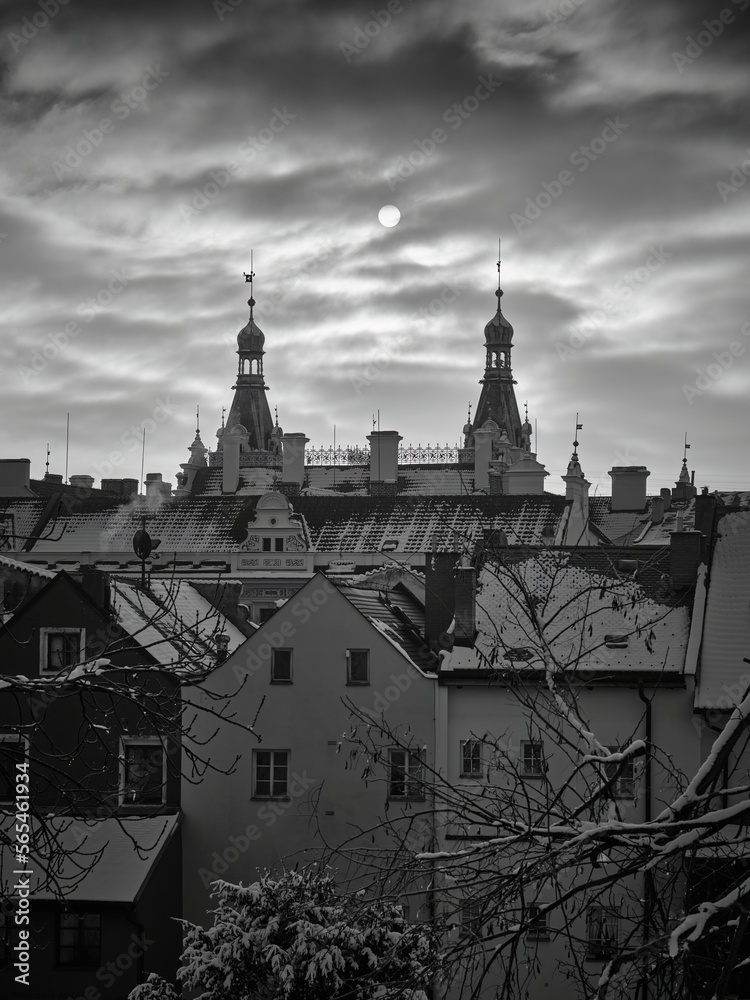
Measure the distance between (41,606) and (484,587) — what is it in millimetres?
9708

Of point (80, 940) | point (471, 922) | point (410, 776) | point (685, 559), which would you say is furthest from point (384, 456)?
point (471, 922)

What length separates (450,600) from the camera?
90.4ft

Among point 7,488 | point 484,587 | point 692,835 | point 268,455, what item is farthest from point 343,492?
point 692,835

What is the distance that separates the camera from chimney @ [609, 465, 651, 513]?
67.8 m

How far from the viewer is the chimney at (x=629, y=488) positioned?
222 feet

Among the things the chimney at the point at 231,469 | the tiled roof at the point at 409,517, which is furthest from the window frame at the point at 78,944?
the chimney at the point at 231,469

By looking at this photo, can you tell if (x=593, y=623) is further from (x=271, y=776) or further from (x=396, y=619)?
(x=271, y=776)

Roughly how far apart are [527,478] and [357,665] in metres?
44.6

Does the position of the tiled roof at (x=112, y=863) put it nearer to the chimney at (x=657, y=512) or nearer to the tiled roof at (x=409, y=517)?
the tiled roof at (x=409, y=517)

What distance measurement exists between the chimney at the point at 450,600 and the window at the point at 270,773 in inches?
165

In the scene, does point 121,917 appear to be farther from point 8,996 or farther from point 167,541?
point 167,541

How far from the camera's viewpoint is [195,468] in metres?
83.3

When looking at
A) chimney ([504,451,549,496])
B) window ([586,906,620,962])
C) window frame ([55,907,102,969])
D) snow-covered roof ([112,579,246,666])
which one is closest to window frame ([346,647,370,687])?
snow-covered roof ([112,579,246,666])

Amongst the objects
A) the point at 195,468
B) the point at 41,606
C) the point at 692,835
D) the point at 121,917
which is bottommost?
the point at 121,917
